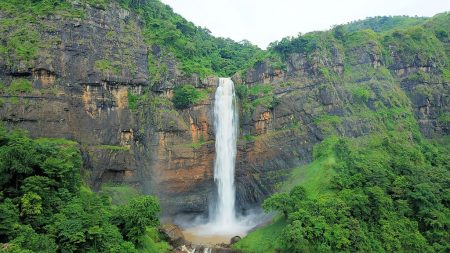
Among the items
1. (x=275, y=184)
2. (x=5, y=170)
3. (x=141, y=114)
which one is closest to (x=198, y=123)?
(x=141, y=114)

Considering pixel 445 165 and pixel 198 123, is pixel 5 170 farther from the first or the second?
pixel 445 165

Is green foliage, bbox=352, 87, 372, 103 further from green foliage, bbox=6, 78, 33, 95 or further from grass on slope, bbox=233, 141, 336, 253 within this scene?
green foliage, bbox=6, 78, 33, 95

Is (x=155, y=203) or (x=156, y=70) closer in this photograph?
(x=155, y=203)

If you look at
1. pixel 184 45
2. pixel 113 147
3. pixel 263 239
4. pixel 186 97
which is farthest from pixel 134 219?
pixel 184 45

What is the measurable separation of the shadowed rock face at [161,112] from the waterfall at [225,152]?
2.23ft

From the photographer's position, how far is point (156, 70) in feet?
125

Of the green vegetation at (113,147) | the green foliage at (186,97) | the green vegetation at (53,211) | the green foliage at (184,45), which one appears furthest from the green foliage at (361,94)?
the green vegetation at (53,211)

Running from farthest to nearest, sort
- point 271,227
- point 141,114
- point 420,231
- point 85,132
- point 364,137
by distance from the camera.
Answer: point 364,137 → point 141,114 → point 85,132 → point 271,227 → point 420,231

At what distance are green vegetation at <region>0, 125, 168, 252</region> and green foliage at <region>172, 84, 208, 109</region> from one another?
13664mm

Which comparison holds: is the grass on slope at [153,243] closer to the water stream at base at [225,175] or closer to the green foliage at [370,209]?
the water stream at base at [225,175]

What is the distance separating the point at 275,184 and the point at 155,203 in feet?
45.8

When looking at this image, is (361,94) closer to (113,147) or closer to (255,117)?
(255,117)

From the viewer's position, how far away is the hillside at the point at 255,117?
90.0 feet

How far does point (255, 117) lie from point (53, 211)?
22.0 m
